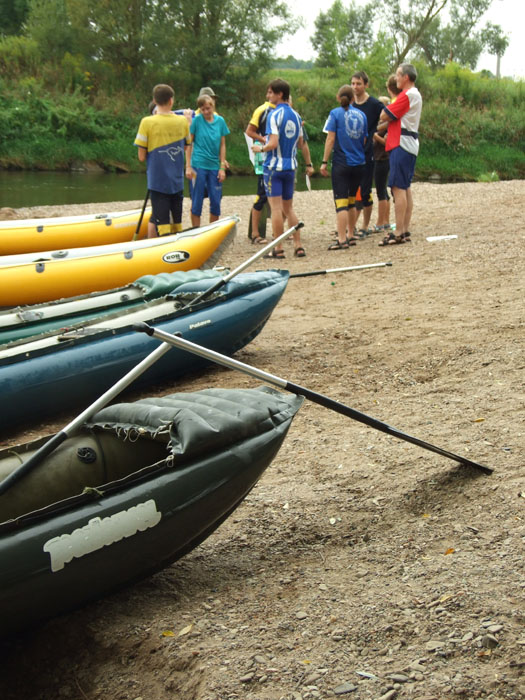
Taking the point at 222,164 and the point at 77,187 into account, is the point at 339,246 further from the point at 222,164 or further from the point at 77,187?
the point at 77,187

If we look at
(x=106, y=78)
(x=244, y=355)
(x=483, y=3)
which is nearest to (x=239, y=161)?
(x=106, y=78)

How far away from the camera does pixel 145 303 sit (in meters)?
5.45

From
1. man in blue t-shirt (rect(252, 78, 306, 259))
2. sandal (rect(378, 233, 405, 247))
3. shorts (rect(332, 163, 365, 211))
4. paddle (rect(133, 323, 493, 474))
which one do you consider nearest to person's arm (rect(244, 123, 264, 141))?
man in blue t-shirt (rect(252, 78, 306, 259))

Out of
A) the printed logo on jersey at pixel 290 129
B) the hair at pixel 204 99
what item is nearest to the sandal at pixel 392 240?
the printed logo on jersey at pixel 290 129

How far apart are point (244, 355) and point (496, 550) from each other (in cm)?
319

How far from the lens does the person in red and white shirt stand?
804 centimetres

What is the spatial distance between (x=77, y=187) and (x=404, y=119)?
14.2 metres

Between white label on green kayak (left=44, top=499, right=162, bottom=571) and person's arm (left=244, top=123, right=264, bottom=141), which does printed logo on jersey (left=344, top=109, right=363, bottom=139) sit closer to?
person's arm (left=244, top=123, right=264, bottom=141)

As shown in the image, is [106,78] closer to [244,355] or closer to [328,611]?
[244,355]

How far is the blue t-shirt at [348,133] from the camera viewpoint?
830 cm

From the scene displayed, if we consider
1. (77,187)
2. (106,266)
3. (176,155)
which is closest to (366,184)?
(176,155)

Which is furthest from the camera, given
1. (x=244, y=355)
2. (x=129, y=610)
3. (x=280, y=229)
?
(x=280, y=229)

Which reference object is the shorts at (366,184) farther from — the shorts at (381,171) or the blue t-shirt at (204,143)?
the blue t-shirt at (204,143)

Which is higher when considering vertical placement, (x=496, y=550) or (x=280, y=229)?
(x=280, y=229)
